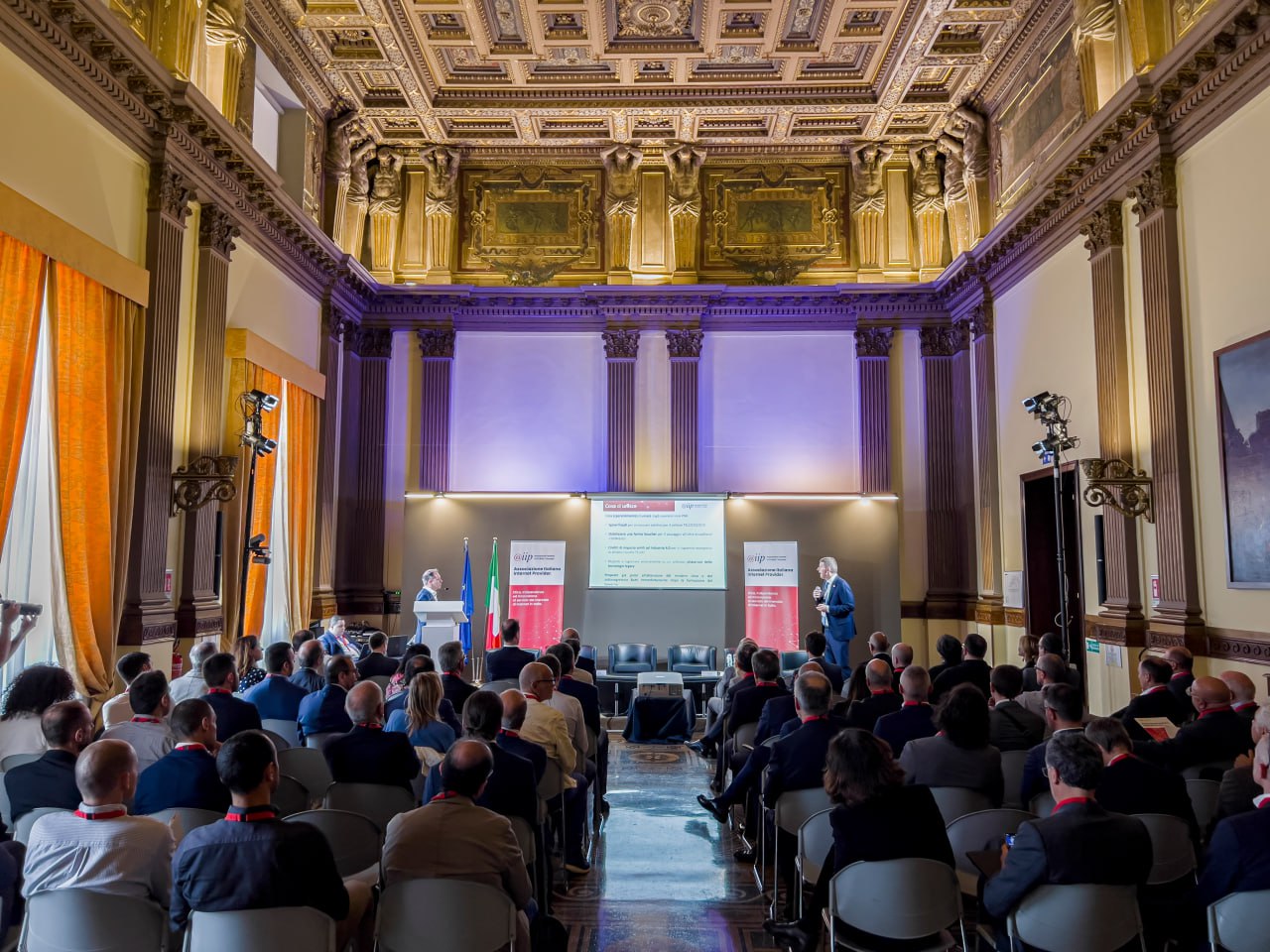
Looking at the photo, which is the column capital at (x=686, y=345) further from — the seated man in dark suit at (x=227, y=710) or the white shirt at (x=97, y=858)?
the white shirt at (x=97, y=858)

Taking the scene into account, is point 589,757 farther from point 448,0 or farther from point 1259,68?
point 448,0

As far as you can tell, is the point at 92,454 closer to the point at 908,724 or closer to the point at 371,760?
the point at 371,760

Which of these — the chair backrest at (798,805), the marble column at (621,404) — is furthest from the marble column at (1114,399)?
the marble column at (621,404)

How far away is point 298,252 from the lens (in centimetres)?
1021

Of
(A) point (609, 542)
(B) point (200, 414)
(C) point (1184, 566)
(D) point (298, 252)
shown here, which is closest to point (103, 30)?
(B) point (200, 414)

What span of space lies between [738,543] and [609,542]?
1.73 metres

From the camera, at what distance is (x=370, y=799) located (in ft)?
13.1

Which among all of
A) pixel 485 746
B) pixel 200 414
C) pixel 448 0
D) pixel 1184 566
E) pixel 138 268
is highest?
pixel 448 0

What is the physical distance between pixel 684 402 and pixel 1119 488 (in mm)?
5873

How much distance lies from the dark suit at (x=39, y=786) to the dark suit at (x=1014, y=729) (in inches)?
166

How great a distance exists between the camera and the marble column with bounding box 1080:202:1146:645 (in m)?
7.79

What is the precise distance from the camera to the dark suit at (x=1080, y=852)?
2.82 m

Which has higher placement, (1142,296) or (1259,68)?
(1259,68)

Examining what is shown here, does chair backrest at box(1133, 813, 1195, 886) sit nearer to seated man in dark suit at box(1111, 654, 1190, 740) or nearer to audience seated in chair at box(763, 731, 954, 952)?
audience seated in chair at box(763, 731, 954, 952)
